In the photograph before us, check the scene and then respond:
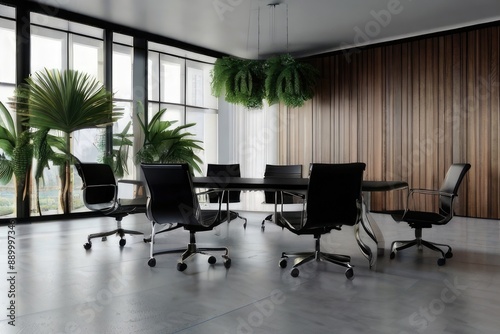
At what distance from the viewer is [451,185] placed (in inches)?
173

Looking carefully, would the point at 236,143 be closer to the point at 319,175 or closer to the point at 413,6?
the point at 413,6

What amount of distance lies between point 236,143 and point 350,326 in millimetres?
7798

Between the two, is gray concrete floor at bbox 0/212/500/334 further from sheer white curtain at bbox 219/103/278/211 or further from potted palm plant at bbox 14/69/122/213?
sheer white curtain at bbox 219/103/278/211

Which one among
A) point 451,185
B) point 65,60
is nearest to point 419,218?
point 451,185

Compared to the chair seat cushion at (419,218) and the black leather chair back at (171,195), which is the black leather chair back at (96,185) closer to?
the black leather chair back at (171,195)

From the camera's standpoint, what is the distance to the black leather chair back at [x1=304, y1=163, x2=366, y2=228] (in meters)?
3.48

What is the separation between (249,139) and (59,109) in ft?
15.0

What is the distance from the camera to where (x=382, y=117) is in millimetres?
8312

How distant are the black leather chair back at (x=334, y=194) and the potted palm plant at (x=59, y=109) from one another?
426cm

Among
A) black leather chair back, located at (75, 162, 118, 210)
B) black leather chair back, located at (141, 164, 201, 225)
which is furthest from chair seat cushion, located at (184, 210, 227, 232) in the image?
black leather chair back, located at (75, 162, 118, 210)

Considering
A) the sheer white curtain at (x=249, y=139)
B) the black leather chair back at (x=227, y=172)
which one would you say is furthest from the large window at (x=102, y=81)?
the black leather chair back at (x=227, y=172)

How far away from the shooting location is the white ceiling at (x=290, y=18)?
660 cm

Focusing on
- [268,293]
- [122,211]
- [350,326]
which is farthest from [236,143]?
[350,326]

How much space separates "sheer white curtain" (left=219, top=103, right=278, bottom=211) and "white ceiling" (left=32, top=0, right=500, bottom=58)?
1.73 metres
